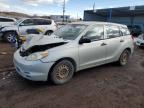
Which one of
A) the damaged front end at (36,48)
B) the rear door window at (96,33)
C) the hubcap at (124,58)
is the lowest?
the hubcap at (124,58)

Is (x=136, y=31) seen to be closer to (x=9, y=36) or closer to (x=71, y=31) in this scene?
(x=9, y=36)

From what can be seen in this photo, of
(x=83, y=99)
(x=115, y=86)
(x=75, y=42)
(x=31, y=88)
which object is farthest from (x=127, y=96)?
(x=31, y=88)

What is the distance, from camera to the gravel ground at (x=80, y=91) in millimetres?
3816

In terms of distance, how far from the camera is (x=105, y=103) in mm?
→ 3885

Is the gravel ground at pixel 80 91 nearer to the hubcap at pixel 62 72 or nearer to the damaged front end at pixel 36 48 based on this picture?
the hubcap at pixel 62 72

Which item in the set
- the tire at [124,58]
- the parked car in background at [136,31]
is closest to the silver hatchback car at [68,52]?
the tire at [124,58]

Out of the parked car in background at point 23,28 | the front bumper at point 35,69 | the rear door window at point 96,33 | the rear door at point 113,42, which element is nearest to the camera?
the front bumper at point 35,69

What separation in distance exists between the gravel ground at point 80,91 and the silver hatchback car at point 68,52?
12.8 inches

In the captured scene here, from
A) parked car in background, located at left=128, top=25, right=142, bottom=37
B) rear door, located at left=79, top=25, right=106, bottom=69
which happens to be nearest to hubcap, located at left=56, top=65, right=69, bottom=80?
rear door, located at left=79, top=25, right=106, bottom=69

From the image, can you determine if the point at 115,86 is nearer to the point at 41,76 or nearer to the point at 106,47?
the point at 106,47

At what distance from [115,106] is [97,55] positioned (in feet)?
6.72

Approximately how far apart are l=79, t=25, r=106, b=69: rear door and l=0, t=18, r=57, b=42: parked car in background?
238 inches

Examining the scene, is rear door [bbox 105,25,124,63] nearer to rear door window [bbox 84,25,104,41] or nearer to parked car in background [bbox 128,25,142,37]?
rear door window [bbox 84,25,104,41]

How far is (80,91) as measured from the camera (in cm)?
443
